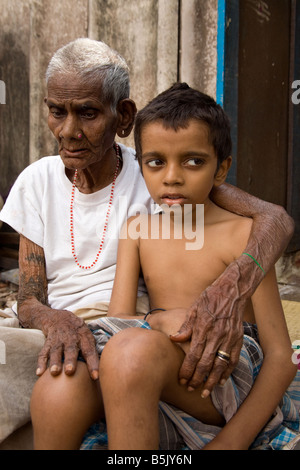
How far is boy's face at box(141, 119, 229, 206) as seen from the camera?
193 centimetres

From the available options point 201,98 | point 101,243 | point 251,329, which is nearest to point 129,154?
point 101,243

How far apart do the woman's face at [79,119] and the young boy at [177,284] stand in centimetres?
26

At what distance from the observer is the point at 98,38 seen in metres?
4.60

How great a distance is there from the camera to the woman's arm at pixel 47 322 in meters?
1.68

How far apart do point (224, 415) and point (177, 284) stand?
58 centimetres

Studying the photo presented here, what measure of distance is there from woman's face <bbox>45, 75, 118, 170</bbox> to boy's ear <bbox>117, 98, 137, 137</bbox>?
98mm

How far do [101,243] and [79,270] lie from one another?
0.17 m

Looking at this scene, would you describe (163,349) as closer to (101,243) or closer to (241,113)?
(101,243)

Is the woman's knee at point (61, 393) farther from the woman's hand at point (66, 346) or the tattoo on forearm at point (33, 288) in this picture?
the tattoo on forearm at point (33, 288)

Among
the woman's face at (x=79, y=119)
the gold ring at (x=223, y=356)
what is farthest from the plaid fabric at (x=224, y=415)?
the woman's face at (x=79, y=119)
